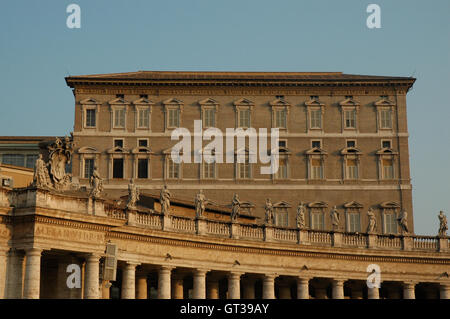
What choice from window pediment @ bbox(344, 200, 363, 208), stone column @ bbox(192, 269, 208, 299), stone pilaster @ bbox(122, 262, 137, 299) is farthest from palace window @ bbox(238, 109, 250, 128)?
stone pilaster @ bbox(122, 262, 137, 299)

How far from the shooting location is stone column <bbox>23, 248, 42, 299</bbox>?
5666cm

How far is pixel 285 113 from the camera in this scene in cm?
12650

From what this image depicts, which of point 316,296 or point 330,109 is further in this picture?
point 330,109

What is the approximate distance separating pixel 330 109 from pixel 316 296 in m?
50.0

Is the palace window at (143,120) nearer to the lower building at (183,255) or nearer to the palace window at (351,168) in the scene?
the palace window at (351,168)

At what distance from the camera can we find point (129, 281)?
65250 millimetres

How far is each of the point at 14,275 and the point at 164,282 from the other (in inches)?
529

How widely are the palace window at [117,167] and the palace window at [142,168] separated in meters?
2.37

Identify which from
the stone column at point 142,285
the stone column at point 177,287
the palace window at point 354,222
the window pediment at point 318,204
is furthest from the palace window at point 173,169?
the stone column at point 142,285

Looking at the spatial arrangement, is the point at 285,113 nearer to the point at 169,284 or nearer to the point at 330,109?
the point at 330,109

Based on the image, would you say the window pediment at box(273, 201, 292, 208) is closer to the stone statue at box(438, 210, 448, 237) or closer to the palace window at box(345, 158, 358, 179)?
the palace window at box(345, 158, 358, 179)

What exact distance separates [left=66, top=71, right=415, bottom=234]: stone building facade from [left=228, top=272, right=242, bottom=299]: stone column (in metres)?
48.3
